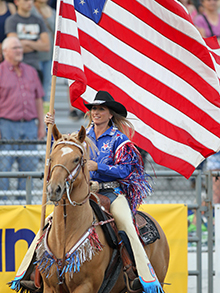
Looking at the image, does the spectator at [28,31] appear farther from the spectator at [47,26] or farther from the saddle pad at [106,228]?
the saddle pad at [106,228]

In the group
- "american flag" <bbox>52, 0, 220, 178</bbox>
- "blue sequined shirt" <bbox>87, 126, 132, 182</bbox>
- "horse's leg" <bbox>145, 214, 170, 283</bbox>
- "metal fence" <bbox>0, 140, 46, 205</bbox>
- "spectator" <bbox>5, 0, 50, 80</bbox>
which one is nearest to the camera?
"blue sequined shirt" <bbox>87, 126, 132, 182</bbox>

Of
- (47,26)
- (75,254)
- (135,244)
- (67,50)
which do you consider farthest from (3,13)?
(75,254)

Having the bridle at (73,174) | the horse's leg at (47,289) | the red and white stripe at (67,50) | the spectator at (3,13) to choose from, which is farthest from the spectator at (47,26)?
the horse's leg at (47,289)

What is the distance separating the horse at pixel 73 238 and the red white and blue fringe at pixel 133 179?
65 centimetres

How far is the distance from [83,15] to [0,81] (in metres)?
3.64

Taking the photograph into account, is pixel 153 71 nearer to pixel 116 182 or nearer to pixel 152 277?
pixel 116 182

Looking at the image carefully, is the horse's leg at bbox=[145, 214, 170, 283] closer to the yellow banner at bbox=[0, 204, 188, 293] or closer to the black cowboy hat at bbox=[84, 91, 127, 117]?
the yellow banner at bbox=[0, 204, 188, 293]

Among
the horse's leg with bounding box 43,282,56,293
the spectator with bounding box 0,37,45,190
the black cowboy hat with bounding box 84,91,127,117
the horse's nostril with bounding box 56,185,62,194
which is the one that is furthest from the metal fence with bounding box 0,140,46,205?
the horse's nostril with bounding box 56,185,62,194

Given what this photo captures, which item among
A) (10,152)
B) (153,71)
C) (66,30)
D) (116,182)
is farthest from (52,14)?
(116,182)

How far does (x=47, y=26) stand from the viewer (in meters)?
11.4

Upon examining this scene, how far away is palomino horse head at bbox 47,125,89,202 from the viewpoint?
3721 millimetres

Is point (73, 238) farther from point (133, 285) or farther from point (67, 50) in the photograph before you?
point (67, 50)

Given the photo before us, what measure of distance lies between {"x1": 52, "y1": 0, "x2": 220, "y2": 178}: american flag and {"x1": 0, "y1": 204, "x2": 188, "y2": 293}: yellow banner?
1.13 metres

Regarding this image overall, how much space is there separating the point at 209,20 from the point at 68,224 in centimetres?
1018
